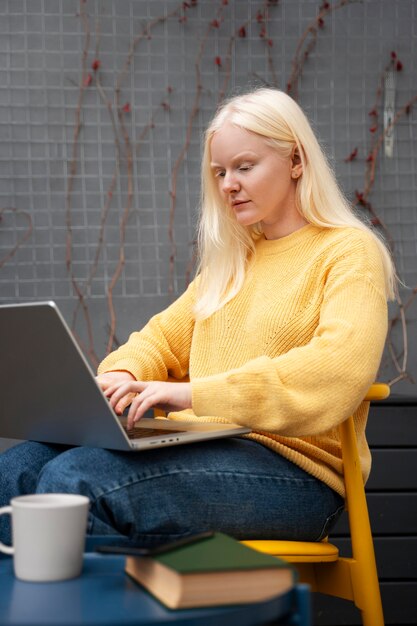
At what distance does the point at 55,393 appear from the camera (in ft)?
4.49

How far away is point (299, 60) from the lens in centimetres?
323

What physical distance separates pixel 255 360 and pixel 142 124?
186 cm

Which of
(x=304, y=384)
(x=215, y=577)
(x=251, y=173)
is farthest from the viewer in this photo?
(x=251, y=173)

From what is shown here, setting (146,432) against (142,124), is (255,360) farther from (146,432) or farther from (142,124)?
(142,124)

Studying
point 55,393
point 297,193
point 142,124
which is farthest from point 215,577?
point 142,124

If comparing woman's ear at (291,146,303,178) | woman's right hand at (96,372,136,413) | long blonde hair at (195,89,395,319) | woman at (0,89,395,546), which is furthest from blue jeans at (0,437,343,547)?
woman's ear at (291,146,303,178)

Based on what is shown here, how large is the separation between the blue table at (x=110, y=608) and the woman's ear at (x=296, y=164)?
1045mm

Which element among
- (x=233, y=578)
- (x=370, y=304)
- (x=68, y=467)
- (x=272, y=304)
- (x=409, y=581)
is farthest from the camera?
(x=409, y=581)

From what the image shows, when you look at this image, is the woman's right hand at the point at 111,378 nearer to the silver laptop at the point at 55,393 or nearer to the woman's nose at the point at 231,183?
the silver laptop at the point at 55,393

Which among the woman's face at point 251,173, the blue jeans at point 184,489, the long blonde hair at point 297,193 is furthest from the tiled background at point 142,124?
the blue jeans at point 184,489

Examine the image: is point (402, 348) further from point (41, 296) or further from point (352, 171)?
point (41, 296)

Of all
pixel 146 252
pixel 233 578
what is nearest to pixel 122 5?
pixel 146 252

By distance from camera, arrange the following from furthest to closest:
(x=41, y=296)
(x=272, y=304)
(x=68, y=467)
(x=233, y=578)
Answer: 1. (x=41, y=296)
2. (x=272, y=304)
3. (x=68, y=467)
4. (x=233, y=578)

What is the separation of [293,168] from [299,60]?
4.99 feet
